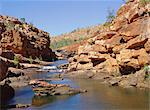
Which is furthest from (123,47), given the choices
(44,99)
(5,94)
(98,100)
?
(5,94)

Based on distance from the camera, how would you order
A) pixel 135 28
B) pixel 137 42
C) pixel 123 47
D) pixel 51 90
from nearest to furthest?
pixel 51 90 → pixel 137 42 → pixel 135 28 → pixel 123 47

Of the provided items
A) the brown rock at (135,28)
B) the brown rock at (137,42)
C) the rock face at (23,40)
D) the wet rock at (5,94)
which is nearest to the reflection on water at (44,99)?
the wet rock at (5,94)

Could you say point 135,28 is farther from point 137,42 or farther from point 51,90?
point 51,90

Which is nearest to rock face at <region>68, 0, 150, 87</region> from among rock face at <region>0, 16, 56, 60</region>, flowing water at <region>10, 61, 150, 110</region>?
flowing water at <region>10, 61, 150, 110</region>

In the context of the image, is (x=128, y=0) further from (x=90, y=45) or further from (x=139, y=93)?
(x=139, y=93)

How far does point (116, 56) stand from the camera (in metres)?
56.5

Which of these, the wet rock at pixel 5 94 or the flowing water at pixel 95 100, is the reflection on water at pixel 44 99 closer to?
the flowing water at pixel 95 100

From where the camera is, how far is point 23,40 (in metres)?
88.9

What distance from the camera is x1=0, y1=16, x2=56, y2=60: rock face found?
86.0 m

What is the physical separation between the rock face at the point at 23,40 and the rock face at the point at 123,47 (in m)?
22.0

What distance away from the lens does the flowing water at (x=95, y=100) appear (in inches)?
1344

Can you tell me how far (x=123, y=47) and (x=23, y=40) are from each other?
132ft

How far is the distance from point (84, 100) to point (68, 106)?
3.09 meters

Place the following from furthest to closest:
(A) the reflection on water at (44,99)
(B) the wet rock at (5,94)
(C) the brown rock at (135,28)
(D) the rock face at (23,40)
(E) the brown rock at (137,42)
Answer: (D) the rock face at (23,40) → (C) the brown rock at (135,28) → (E) the brown rock at (137,42) → (B) the wet rock at (5,94) → (A) the reflection on water at (44,99)
